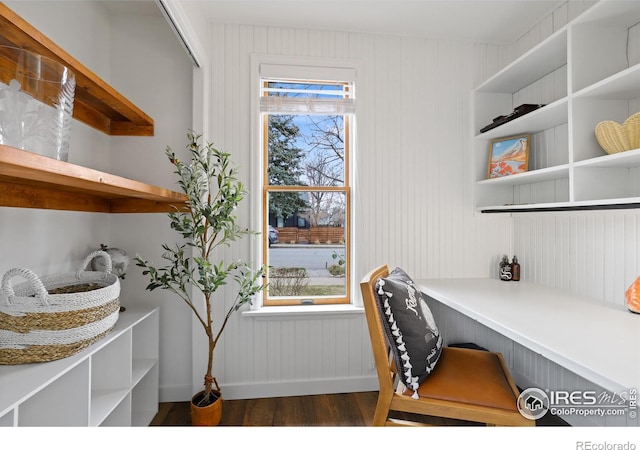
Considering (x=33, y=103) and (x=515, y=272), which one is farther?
(x=515, y=272)

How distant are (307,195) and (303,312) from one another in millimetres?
824

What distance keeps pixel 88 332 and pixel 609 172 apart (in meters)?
2.48

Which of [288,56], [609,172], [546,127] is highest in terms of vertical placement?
[288,56]

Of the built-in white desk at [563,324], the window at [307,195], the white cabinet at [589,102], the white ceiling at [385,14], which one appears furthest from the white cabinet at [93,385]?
A: the white cabinet at [589,102]

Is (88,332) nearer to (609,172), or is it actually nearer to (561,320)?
(561,320)

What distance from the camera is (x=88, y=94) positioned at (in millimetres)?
1551

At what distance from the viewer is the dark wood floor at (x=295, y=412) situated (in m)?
1.82

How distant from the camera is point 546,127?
1.93m

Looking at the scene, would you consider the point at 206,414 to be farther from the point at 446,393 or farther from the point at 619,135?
the point at 619,135

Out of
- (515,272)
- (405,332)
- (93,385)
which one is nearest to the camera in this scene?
(405,332)

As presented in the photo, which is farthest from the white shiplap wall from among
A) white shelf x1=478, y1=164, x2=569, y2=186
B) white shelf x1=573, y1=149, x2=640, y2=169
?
white shelf x1=573, y1=149, x2=640, y2=169

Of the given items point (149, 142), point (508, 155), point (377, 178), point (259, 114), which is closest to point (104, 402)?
point (149, 142)
